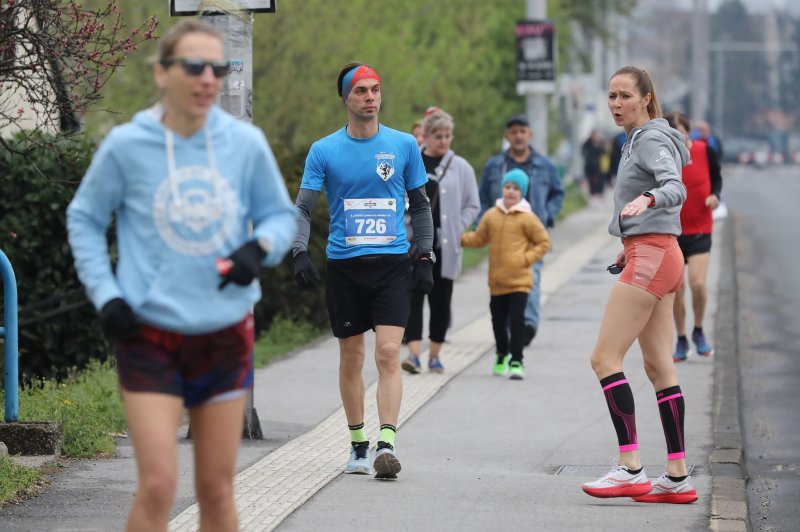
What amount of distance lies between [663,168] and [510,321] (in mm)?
4733

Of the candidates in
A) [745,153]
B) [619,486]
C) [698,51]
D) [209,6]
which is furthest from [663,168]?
[745,153]

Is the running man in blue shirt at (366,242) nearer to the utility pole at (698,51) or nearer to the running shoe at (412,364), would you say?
the running shoe at (412,364)

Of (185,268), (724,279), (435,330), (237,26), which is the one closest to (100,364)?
(435,330)

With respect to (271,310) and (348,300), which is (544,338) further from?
(348,300)

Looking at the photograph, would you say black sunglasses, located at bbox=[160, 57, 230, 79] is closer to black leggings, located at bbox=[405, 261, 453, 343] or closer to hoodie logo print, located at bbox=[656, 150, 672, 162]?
hoodie logo print, located at bbox=[656, 150, 672, 162]

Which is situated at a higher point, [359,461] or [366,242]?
[366,242]

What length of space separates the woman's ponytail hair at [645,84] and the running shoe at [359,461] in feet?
6.75

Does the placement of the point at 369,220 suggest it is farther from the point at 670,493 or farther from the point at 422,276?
the point at 670,493

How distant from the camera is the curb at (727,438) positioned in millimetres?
6973

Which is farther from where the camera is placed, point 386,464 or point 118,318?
point 386,464

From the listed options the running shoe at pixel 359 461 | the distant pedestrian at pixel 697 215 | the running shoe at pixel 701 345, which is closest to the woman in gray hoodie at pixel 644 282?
the running shoe at pixel 359 461

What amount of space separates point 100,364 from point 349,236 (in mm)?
4152

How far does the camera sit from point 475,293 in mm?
18281

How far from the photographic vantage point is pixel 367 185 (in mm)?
7691
